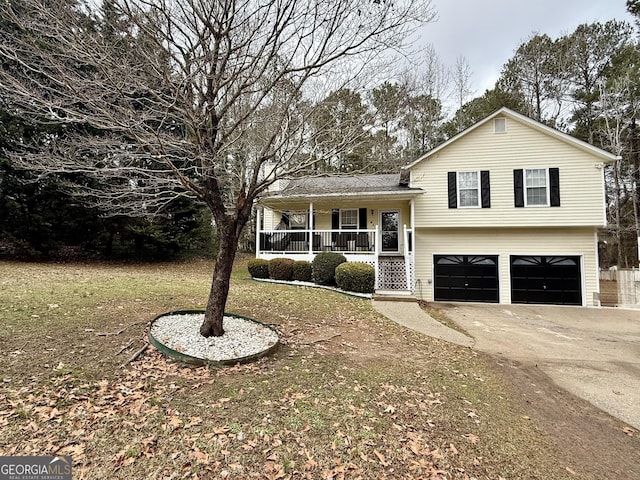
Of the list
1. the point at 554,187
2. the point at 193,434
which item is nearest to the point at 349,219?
the point at 554,187

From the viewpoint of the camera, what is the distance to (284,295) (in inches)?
382

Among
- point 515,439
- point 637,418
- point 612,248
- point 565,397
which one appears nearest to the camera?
point 515,439

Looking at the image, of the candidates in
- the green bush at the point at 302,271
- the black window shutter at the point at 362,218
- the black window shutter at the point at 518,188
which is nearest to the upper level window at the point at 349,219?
the black window shutter at the point at 362,218

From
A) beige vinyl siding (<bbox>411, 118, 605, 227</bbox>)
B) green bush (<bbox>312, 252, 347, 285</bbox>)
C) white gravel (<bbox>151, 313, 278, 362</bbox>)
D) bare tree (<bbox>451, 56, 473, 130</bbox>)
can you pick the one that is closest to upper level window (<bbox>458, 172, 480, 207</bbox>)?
beige vinyl siding (<bbox>411, 118, 605, 227</bbox>)

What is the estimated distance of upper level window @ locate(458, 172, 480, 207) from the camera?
40.2 ft

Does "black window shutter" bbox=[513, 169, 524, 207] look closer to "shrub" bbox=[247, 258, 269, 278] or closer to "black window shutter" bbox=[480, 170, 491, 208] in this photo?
"black window shutter" bbox=[480, 170, 491, 208]

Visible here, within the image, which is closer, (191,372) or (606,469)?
(606,469)

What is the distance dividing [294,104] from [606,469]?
6294mm

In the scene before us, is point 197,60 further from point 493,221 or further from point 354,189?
point 493,221

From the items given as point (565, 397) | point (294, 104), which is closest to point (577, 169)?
point (565, 397)

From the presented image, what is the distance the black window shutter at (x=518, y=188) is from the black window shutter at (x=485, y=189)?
90 centimetres

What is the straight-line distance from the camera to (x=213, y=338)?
5.06 m

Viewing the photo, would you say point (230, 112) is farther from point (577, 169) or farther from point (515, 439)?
point (577, 169)

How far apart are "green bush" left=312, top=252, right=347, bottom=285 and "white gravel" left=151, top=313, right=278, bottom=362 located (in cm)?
560
